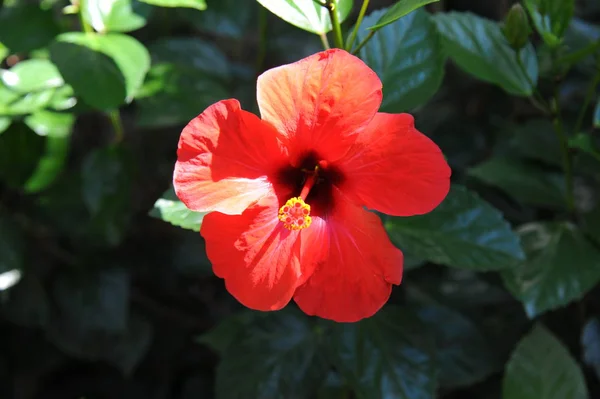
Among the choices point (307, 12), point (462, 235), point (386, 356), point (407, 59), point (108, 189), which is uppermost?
point (307, 12)

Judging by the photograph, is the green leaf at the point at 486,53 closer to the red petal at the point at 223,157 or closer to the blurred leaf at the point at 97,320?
the red petal at the point at 223,157

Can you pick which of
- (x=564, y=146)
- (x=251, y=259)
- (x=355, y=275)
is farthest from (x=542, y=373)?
(x=251, y=259)

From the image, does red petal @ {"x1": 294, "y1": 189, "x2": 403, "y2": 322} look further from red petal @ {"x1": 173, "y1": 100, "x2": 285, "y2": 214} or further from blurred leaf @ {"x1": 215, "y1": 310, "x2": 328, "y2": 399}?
blurred leaf @ {"x1": 215, "y1": 310, "x2": 328, "y2": 399}

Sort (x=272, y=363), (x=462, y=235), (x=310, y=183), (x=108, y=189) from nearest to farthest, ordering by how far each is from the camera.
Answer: (x=310, y=183), (x=462, y=235), (x=272, y=363), (x=108, y=189)

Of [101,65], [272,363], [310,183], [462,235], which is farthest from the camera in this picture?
[272,363]

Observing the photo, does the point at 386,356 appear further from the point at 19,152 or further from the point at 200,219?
the point at 19,152

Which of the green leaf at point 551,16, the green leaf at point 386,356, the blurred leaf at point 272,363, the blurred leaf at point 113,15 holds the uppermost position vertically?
the green leaf at point 551,16

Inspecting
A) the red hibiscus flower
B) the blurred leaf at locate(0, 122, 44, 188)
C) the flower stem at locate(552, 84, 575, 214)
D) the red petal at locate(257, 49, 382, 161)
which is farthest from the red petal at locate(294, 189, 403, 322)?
the blurred leaf at locate(0, 122, 44, 188)

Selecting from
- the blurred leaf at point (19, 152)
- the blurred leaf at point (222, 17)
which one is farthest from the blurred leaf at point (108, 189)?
the blurred leaf at point (222, 17)
